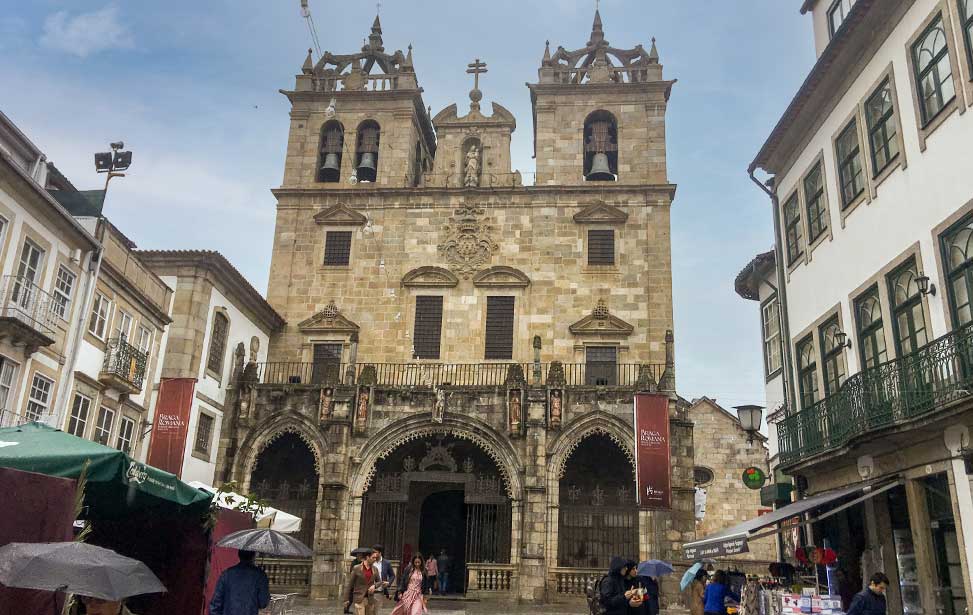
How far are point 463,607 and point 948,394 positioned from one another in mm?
13894

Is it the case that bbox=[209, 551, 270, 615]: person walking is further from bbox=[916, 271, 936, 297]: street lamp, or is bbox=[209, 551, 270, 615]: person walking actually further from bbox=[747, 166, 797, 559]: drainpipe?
bbox=[747, 166, 797, 559]: drainpipe

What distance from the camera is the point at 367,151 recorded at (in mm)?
31750

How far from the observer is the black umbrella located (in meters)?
5.55

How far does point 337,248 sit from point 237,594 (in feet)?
74.2

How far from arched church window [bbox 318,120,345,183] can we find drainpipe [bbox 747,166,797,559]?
17087 mm

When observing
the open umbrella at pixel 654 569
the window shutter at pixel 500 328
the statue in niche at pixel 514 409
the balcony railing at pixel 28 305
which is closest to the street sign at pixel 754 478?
the open umbrella at pixel 654 569

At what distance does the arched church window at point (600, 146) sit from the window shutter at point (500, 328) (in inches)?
232

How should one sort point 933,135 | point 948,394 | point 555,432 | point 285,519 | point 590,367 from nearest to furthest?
point 948,394
point 933,135
point 285,519
point 555,432
point 590,367

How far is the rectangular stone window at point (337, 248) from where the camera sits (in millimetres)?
29953

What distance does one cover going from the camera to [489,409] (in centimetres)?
2439

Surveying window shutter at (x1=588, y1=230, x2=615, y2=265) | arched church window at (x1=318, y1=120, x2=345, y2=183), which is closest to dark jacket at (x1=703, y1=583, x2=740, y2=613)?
window shutter at (x1=588, y1=230, x2=615, y2=265)

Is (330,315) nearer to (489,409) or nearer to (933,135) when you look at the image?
(489,409)

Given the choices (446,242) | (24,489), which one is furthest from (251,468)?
(24,489)

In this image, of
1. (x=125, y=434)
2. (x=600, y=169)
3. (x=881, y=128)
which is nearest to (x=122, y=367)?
(x=125, y=434)
